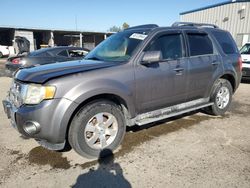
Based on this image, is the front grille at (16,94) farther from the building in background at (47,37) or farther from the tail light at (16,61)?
the building in background at (47,37)

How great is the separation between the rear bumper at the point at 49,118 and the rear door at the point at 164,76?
1210 millimetres

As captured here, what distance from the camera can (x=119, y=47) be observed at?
13.5 ft

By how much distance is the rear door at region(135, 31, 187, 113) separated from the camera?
3.72m

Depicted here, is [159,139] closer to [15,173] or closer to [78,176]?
[78,176]

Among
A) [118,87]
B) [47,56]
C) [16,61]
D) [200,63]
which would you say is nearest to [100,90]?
[118,87]

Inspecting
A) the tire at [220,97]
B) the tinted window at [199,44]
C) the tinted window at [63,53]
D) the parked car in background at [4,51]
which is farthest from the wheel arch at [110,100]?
the parked car in background at [4,51]

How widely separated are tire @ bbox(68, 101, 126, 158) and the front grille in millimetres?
801

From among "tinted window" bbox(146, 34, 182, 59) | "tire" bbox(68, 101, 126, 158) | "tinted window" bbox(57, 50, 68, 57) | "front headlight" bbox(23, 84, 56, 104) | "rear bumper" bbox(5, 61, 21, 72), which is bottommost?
"tire" bbox(68, 101, 126, 158)

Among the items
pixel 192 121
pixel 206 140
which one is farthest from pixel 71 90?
pixel 192 121

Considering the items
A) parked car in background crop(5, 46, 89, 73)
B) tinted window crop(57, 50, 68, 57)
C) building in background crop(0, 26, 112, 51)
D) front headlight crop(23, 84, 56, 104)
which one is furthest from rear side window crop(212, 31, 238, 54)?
building in background crop(0, 26, 112, 51)

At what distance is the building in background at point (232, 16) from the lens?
653 inches

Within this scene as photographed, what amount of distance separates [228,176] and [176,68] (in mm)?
1939

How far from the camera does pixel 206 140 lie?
3.95 metres

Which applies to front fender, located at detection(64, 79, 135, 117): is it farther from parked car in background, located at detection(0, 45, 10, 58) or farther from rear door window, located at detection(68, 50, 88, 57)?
parked car in background, located at detection(0, 45, 10, 58)
